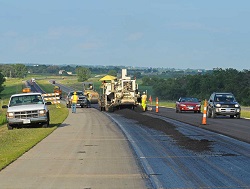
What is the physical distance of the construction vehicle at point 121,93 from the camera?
5031 centimetres

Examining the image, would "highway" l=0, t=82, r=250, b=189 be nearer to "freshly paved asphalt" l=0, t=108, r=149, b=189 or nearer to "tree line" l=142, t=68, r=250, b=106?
"freshly paved asphalt" l=0, t=108, r=149, b=189

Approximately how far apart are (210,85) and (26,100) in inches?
3476

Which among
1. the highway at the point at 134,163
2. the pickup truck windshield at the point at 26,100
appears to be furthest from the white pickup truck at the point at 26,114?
the highway at the point at 134,163

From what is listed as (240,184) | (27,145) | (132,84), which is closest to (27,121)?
(27,145)

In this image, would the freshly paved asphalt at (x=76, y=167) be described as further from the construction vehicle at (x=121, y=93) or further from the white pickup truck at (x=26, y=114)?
the construction vehicle at (x=121, y=93)

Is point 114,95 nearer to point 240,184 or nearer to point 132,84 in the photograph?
point 132,84

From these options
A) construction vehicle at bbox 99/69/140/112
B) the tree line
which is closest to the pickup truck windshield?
construction vehicle at bbox 99/69/140/112

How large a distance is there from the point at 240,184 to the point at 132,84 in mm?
38666

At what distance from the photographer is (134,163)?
15.5 meters

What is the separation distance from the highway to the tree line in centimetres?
6601

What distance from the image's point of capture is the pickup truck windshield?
30248 millimetres

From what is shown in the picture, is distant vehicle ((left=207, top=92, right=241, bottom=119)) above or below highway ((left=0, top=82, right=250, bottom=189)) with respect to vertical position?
above

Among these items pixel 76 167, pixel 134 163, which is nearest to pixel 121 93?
pixel 134 163

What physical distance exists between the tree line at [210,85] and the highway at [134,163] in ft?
217
